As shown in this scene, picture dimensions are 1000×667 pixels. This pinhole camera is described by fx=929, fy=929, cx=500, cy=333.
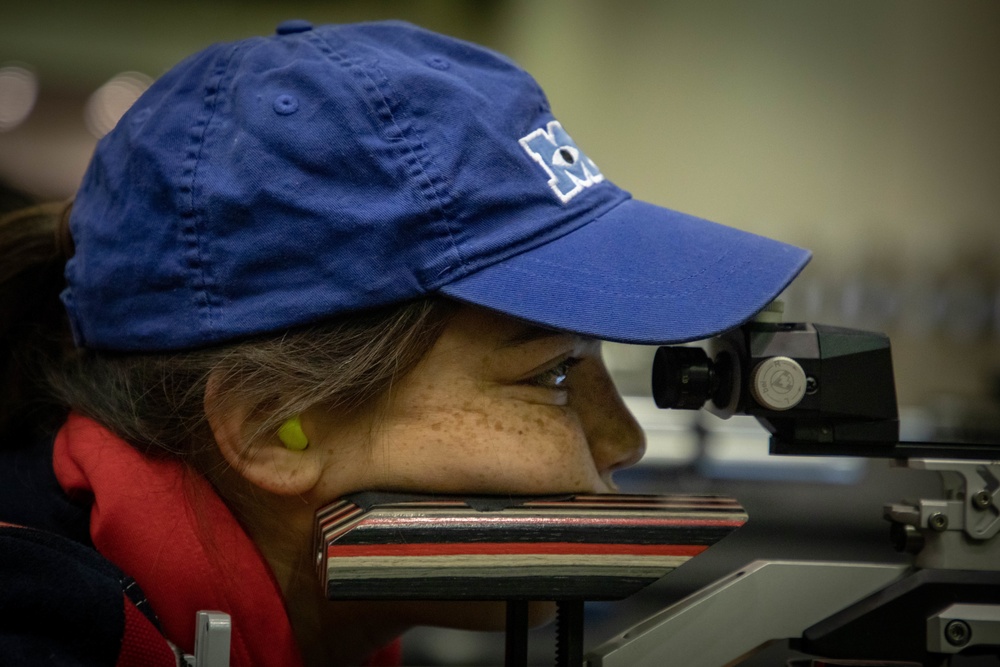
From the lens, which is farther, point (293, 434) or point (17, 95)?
point (17, 95)

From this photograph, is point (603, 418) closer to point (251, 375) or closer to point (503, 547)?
point (503, 547)

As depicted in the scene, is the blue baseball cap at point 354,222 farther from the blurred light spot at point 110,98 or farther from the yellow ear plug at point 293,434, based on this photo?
the blurred light spot at point 110,98

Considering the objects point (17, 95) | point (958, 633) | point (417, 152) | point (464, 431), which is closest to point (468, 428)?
point (464, 431)

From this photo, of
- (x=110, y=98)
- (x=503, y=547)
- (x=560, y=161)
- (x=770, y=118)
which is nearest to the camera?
(x=503, y=547)

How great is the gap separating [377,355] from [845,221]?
1.86m

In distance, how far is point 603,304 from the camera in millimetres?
750

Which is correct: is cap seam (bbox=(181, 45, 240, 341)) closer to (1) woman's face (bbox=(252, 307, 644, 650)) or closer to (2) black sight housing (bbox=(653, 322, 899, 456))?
(1) woman's face (bbox=(252, 307, 644, 650))

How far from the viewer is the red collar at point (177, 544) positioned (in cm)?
76

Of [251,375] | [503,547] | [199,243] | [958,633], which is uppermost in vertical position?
[199,243]

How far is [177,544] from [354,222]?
1.00 feet

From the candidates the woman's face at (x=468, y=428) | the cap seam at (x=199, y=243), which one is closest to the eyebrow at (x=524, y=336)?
the woman's face at (x=468, y=428)

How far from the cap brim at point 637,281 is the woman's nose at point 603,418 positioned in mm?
127

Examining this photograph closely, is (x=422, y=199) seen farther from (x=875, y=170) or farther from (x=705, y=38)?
(x=875, y=170)

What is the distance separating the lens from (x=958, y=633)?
779 millimetres
